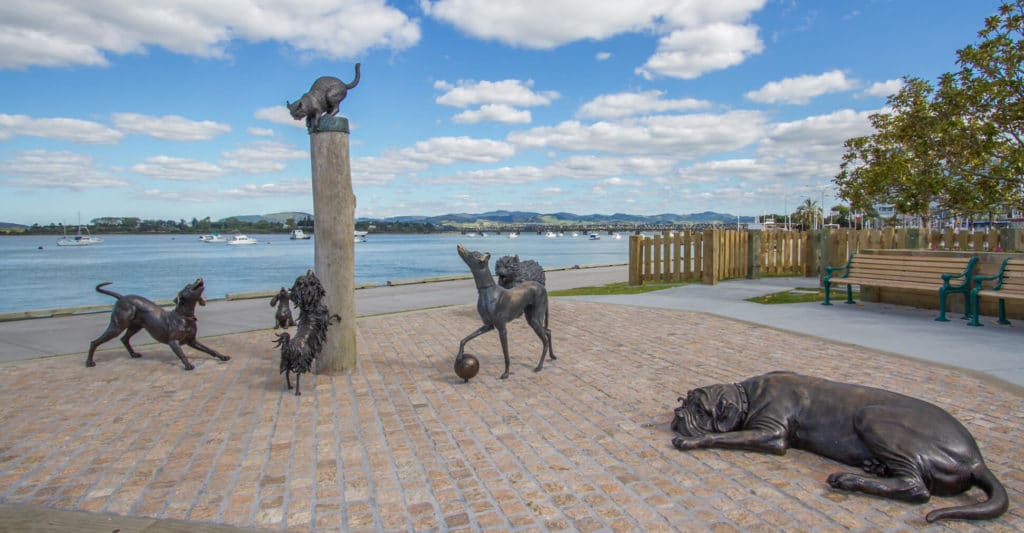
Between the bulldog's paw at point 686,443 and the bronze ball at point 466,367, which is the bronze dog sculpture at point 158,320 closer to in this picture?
the bronze ball at point 466,367

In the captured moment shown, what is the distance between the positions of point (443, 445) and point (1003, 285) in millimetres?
8746

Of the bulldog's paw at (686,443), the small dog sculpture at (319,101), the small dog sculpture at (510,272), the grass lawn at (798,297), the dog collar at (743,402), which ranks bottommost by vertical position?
the bulldog's paw at (686,443)

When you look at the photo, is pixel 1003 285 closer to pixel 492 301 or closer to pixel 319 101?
pixel 492 301

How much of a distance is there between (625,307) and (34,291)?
40649 millimetres

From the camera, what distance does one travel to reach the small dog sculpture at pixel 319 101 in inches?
257

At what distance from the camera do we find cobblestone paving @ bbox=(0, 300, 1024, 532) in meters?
3.33

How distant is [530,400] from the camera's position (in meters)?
5.53

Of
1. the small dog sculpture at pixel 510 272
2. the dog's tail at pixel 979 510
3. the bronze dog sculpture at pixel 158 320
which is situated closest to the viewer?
the dog's tail at pixel 979 510

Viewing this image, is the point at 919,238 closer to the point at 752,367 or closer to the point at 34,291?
the point at 752,367

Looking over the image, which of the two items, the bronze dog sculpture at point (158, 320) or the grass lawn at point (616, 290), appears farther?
the grass lawn at point (616, 290)

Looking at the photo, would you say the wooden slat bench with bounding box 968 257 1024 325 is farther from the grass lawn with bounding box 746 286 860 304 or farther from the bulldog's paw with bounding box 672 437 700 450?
the bulldog's paw with bounding box 672 437 700 450

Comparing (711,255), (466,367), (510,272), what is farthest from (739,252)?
(466,367)

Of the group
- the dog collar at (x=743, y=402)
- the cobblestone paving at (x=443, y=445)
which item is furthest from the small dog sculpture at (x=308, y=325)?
the dog collar at (x=743, y=402)

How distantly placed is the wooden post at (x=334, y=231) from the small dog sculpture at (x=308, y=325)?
39 centimetres
